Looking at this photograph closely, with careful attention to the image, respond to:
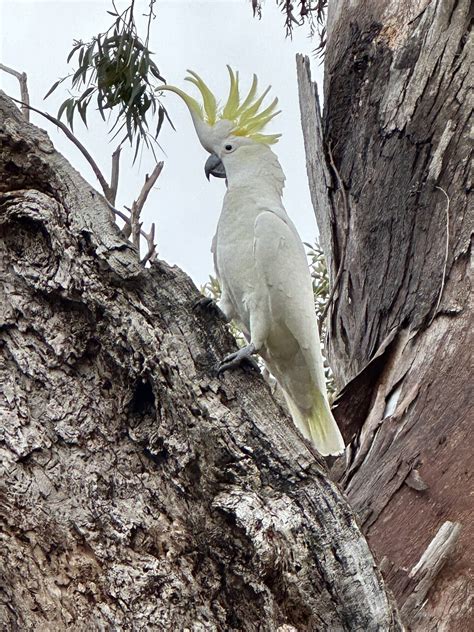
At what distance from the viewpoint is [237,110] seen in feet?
8.20

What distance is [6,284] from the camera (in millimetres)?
1444

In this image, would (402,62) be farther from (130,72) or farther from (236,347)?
(236,347)

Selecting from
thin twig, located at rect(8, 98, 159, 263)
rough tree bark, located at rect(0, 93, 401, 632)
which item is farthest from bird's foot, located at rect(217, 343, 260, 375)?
thin twig, located at rect(8, 98, 159, 263)

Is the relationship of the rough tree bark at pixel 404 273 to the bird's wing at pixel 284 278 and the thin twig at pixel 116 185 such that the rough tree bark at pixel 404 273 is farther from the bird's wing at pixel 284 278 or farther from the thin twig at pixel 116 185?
the thin twig at pixel 116 185

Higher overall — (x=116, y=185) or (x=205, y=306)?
(x=116, y=185)

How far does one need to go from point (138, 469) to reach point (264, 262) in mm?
1033

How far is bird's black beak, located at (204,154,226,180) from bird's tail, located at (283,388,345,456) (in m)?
0.75

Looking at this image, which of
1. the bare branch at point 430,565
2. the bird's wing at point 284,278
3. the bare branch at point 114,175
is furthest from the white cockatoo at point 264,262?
the bare branch at point 430,565

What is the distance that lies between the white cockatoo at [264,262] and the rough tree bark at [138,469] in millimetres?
772

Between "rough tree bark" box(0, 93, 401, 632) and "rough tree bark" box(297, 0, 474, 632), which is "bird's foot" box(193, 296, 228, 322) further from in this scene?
"rough tree bark" box(297, 0, 474, 632)

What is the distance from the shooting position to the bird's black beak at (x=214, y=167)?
102 inches

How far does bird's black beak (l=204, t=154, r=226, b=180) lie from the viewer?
258 centimetres

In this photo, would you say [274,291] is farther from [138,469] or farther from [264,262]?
[138,469]

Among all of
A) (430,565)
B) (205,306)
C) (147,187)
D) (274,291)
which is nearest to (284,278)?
(274,291)
